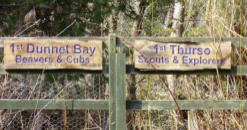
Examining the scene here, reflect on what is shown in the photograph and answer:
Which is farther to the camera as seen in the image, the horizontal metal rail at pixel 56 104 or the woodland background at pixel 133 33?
the woodland background at pixel 133 33

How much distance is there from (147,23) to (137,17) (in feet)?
0.54

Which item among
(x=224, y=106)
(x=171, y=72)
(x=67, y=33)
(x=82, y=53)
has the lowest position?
(x=224, y=106)

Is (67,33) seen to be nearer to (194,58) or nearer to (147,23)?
(147,23)

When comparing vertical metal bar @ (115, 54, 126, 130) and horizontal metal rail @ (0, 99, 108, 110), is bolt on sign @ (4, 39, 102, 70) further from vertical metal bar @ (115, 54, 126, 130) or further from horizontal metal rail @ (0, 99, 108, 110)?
horizontal metal rail @ (0, 99, 108, 110)

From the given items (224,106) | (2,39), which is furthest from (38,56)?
(224,106)

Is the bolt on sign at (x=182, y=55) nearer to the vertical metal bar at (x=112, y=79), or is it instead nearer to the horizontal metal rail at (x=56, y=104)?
the vertical metal bar at (x=112, y=79)

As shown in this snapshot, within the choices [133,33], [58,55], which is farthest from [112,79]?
[133,33]

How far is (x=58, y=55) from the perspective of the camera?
8.05 ft

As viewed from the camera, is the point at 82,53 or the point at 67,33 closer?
the point at 82,53

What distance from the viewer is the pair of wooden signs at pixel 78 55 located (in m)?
2.44

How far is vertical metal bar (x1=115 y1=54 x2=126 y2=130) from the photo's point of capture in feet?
7.95

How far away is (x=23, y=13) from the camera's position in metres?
3.96

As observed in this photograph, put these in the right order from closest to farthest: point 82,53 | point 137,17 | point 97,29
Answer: point 82,53 < point 137,17 < point 97,29

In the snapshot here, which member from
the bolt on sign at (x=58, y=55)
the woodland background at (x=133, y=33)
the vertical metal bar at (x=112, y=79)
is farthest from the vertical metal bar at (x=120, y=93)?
the woodland background at (x=133, y=33)
